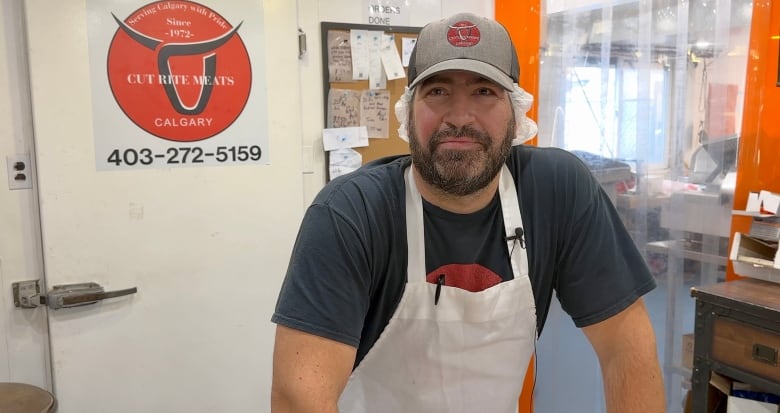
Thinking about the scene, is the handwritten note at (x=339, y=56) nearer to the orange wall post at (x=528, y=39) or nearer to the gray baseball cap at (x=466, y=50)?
the orange wall post at (x=528, y=39)

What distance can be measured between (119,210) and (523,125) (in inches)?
51.6

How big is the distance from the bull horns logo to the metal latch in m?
0.63

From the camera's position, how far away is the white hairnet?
1250mm

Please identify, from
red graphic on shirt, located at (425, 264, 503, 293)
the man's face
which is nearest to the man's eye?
the man's face

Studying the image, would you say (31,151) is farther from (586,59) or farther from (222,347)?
(586,59)

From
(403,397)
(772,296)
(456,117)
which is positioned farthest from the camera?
(772,296)

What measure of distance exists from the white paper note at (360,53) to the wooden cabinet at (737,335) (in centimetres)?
134

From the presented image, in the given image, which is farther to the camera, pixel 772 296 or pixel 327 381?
pixel 772 296

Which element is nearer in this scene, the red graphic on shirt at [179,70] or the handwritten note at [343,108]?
the red graphic on shirt at [179,70]

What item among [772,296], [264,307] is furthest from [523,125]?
[264,307]

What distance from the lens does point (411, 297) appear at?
1196 mm

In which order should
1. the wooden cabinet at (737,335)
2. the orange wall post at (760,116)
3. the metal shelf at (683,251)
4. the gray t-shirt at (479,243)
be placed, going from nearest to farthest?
the gray t-shirt at (479,243) → the wooden cabinet at (737,335) → the orange wall post at (760,116) → the metal shelf at (683,251)

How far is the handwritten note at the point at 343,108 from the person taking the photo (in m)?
2.26

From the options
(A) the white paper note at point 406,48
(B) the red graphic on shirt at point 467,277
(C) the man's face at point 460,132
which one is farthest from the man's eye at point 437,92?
(A) the white paper note at point 406,48
